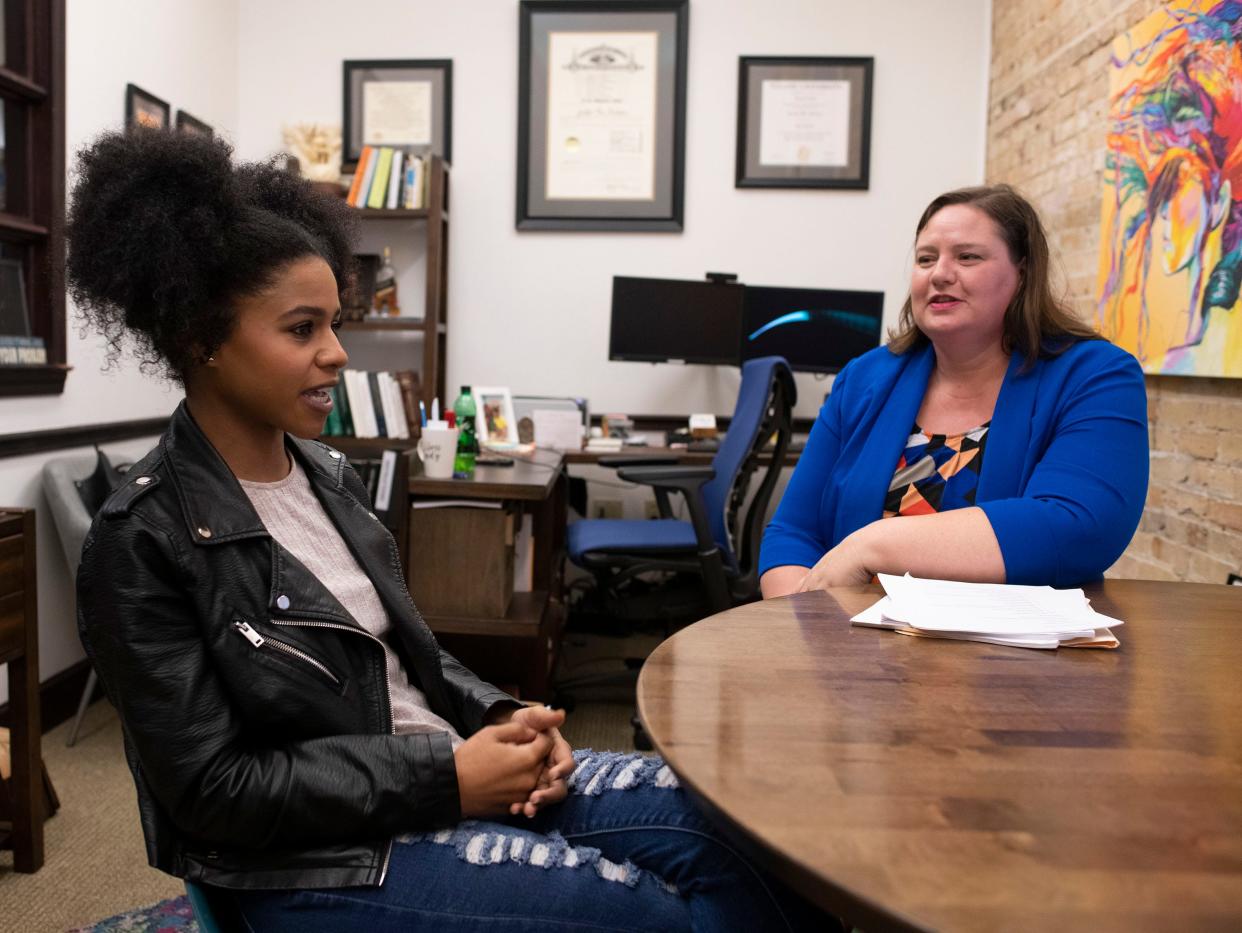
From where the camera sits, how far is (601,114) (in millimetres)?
4344

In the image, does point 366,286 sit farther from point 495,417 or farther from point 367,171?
point 495,417

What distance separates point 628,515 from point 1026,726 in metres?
3.71

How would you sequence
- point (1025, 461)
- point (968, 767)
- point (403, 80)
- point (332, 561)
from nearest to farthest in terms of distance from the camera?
point (968, 767) → point (332, 561) → point (1025, 461) → point (403, 80)

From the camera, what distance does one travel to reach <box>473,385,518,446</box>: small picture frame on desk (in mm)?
3848

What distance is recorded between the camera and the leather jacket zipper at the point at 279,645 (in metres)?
0.95

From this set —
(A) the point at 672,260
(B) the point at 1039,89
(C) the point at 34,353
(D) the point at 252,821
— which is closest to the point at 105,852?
(C) the point at 34,353

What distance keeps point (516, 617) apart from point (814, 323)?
201cm

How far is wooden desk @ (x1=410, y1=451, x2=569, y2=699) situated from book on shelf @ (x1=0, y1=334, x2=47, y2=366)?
108 centimetres

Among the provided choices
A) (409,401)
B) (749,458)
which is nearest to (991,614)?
(749,458)

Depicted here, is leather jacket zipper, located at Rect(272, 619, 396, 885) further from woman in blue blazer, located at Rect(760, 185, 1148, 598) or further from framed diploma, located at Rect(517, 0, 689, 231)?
framed diploma, located at Rect(517, 0, 689, 231)

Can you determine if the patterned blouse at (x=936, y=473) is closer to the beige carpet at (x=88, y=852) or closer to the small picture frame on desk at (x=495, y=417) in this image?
the beige carpet at (x=88, y=852)

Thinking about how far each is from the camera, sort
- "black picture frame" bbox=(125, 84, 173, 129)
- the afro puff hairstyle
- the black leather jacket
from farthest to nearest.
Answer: "black picture frame" bbox=(125, 84, 173, 129) < the afro puff hairstyle < the black leather jacket

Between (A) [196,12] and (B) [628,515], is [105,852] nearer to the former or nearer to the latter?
(B) [628,515]

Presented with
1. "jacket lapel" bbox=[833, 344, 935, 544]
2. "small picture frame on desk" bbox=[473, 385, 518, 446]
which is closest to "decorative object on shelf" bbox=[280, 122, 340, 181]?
"small picture frame on desk" bbox=[473, 385, 518, 446]
